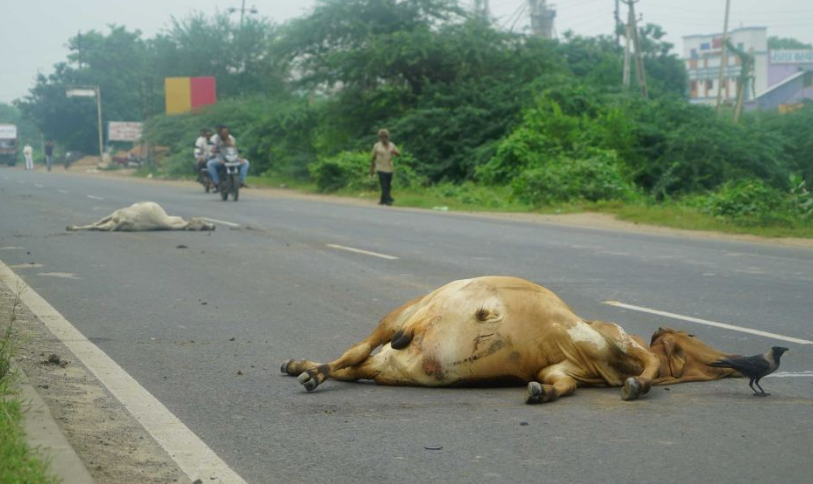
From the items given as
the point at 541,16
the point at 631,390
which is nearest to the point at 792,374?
the point at 631,390

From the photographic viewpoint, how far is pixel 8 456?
13.7ft

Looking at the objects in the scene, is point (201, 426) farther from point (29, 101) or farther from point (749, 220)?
point (29, 101)

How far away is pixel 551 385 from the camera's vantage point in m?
5.62

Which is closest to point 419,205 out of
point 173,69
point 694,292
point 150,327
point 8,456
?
point 694,292

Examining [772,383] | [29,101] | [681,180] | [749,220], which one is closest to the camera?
[772,383]

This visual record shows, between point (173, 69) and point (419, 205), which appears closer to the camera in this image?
point (419, 205)

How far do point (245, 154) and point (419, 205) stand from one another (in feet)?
75.1

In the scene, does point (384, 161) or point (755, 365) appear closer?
point (755, 365)

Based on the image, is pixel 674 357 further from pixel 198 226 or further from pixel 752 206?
pixel 752 206

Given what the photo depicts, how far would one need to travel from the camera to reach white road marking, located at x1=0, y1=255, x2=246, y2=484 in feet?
15.0

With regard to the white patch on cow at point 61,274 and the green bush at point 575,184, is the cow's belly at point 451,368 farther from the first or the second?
the green bush at point 575,184

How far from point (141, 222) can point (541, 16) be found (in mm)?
43739

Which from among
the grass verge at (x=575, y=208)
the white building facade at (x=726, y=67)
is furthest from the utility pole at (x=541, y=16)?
the white building facade at (x=726, y=67)

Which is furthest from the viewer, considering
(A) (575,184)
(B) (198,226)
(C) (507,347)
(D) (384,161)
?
(D) (384,161)
